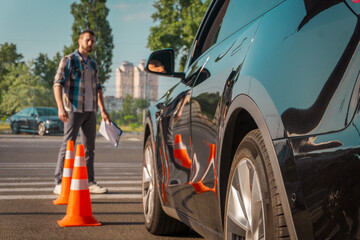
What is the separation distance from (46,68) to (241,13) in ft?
238

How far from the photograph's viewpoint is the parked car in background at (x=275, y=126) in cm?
163

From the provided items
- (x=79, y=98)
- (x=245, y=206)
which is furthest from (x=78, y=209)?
(x=245, y=206)

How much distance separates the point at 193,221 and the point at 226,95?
38.9 inches

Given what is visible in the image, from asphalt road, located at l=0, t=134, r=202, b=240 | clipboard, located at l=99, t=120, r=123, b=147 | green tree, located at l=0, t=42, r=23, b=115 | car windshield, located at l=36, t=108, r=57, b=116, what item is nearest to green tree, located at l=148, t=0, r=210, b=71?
car windshield, located at l=36, t=108, r=57, b=116

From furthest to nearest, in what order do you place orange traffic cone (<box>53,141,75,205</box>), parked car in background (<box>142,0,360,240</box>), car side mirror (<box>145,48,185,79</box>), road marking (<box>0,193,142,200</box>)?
1. road marking (<box>0,193,142,200</box>)
2. orange traffic cone (<box>53,141,75,205</box>)
3. car side mirror (<box>145,48,185,79</box>)
4. parked car in background (<box>142,0,360,240</box>)

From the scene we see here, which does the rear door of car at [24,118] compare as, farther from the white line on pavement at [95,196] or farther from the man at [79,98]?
the white line on pavement at [95,196]

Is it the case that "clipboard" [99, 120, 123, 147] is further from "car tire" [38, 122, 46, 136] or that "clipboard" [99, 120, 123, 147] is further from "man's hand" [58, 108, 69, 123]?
"car tire" [38, 122, 46, 136]

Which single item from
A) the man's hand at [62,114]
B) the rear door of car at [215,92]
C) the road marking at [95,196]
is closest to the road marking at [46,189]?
the road marking at [95,196]

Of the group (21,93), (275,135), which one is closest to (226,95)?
(275,135)

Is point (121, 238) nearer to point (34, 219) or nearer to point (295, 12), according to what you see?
point (34, 219)

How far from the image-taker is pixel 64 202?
6.52 metres

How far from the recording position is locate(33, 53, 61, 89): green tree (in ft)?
236

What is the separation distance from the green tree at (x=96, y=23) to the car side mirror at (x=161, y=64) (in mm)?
56981

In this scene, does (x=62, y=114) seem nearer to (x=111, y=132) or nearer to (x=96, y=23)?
(x=111, y=132)
